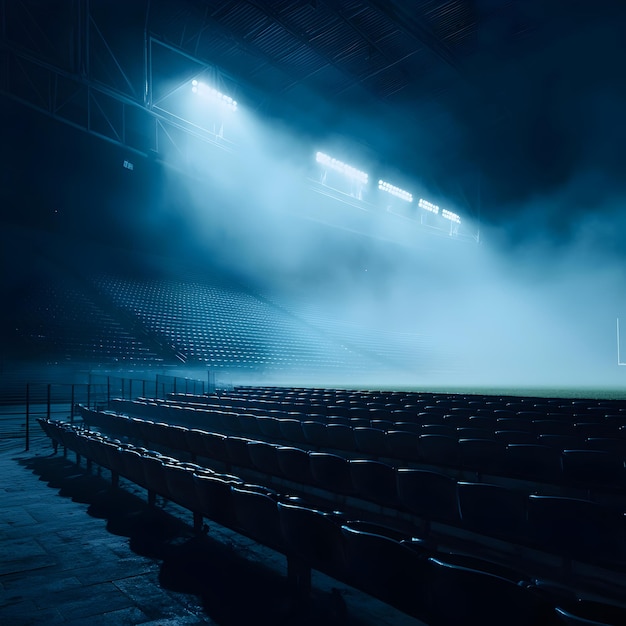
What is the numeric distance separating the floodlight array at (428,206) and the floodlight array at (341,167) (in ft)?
11.6

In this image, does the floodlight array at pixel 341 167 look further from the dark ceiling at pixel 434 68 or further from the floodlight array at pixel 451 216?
the floodlight array at pixel 451 216

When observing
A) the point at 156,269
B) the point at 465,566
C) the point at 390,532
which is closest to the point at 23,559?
the point at 390,532

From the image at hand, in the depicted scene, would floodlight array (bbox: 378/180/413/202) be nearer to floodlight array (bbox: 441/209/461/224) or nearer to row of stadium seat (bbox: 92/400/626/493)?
floodlight array (bbox: 441/209/461/224)

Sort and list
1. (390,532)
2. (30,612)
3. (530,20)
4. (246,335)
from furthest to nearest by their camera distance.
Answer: (246,335), (530,20), (30,612), (390,532)

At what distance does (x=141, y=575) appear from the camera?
8.81ft

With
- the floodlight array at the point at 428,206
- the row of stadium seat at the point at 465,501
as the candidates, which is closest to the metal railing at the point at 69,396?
the row of stadium seat at the point at 465,501

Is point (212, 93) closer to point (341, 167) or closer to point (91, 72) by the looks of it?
point (91, 72)

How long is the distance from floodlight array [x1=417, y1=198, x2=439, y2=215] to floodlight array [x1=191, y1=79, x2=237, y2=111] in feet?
33.4

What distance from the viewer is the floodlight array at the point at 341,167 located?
1803cm

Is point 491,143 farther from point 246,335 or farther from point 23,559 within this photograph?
point 23,559

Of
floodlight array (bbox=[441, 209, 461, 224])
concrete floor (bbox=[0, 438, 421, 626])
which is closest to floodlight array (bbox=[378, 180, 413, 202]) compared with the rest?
floodlight array (bbox=[441, 209, 461, 224])

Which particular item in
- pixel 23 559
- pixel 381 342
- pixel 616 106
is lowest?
pixel 23 559

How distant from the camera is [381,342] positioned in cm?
2011

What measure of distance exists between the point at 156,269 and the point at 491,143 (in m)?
14.6
